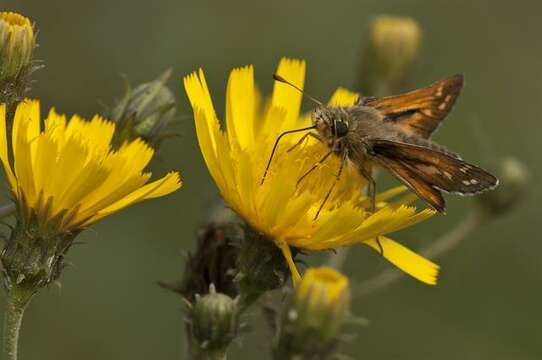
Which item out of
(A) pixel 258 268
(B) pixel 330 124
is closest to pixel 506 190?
(B) pixel 330 124

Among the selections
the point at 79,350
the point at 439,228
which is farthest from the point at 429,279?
the point at 439,228

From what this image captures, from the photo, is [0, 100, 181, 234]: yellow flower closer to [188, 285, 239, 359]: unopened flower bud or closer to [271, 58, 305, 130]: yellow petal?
[188, 285, 239, 359]: unopened flower bud

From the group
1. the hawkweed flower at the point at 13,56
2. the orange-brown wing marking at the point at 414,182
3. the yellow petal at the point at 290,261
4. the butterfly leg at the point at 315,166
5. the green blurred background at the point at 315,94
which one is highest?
the hawkweed flower at the point at 13,56

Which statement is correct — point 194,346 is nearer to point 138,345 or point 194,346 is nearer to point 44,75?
point 138,345

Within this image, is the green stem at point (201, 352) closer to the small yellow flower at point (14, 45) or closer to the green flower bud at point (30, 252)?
the green flower bud at point (30, 252)

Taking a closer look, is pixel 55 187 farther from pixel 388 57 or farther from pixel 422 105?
pixel 388 57

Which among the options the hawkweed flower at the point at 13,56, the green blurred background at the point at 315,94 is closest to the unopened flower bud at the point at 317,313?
the hawkweed flower at the point at 13,56
